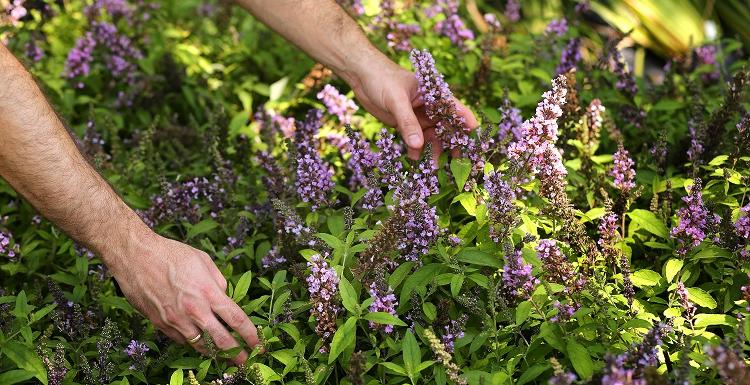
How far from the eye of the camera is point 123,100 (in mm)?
4754

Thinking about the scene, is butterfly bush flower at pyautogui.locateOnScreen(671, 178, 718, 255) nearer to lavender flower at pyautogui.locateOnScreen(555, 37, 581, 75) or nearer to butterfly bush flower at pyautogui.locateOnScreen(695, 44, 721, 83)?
lavender flower at pyautogui.locateOnScreen(555, 37, 581, 75)

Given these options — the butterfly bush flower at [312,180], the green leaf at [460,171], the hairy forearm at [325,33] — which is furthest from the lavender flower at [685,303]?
the hairy forearm at [325,33]

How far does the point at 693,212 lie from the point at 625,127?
1176 mm

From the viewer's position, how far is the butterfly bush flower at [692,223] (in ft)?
9.52

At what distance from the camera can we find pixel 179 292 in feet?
8.89

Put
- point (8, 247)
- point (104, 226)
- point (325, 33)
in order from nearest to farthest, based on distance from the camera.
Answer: point (104, 226), point (8, 247), point (325, 33)

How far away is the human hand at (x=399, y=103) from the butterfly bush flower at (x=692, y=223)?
822mm

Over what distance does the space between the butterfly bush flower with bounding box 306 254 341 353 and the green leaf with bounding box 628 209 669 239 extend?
1.15 metres

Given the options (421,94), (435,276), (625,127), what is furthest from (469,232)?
(625,127)

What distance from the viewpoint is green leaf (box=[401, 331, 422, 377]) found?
2.53 metres

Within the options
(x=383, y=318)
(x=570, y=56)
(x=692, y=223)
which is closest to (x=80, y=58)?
(x=570, y=56)

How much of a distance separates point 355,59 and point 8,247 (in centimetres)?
155

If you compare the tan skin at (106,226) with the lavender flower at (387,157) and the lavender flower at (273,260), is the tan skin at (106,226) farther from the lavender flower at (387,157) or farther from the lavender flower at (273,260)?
the lavender flower at (387,157)

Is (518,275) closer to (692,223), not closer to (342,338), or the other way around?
(342,338)
